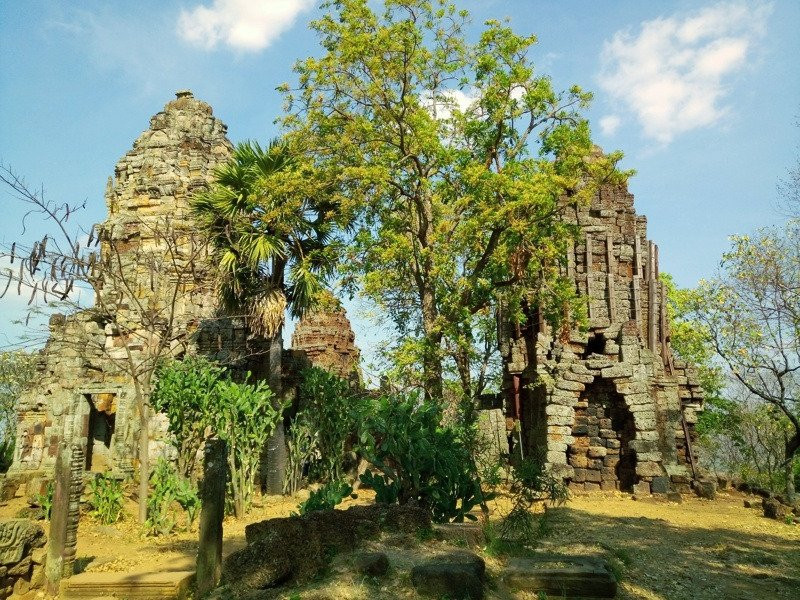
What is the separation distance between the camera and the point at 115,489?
1201 cm

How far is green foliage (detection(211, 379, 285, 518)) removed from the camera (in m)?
12.5

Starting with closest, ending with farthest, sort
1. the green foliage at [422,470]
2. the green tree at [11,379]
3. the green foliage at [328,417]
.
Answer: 1. the green foliage at [422,470]
2. the green foliage at [328,417]
3. the green tree at [11,379]

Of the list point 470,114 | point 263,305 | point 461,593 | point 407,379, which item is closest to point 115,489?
point 263,305

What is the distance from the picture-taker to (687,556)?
849 centimetres

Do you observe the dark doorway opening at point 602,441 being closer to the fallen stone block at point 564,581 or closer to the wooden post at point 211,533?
the fallen stone block at point 564,581

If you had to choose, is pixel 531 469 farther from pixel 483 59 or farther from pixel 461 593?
pixel 483 59

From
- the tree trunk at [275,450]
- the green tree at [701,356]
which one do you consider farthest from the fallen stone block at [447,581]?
the green tree at [701,356]

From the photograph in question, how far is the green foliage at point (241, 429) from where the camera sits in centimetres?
1255

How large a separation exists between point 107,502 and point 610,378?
11.2 m

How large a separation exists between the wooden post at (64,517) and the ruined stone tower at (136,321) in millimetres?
6741

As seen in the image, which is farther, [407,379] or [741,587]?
[407,379]

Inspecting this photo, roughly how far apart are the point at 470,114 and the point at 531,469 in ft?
33.0

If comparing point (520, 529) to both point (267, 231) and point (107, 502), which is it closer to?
point (107, 502)

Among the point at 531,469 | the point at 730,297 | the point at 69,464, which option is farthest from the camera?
the point at 730,297
